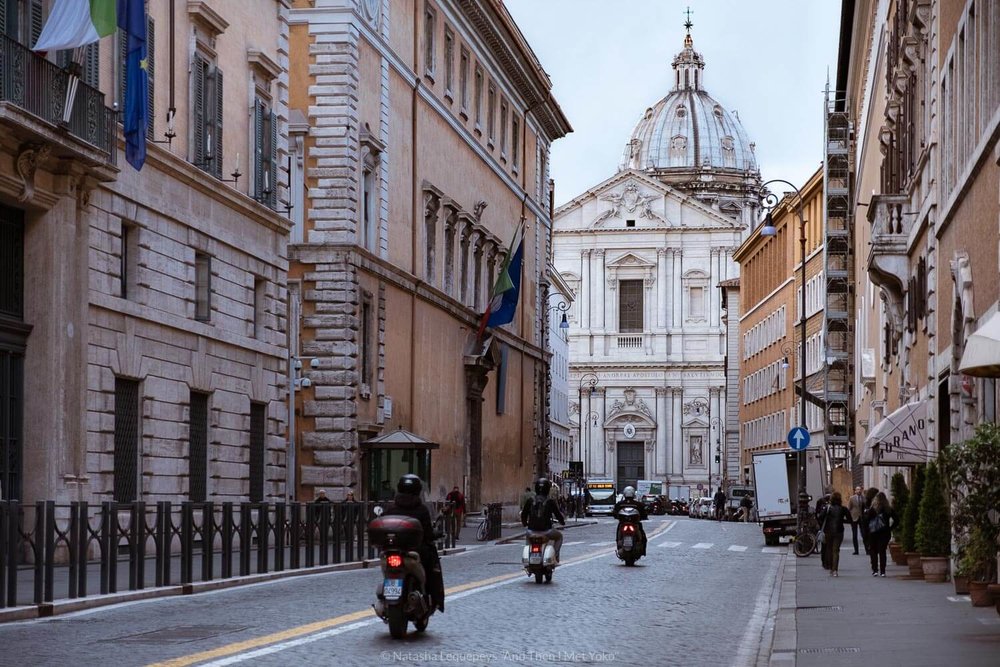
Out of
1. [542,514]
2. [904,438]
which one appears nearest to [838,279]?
[904,438]

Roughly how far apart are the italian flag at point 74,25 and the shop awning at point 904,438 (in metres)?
13.5

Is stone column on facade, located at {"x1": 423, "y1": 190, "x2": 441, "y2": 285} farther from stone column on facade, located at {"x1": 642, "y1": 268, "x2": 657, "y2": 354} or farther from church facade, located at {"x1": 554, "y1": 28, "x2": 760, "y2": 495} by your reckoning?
stone column on facade, located at {"x1": 642, "y1": 268, "x2": 657, "y2": 354}

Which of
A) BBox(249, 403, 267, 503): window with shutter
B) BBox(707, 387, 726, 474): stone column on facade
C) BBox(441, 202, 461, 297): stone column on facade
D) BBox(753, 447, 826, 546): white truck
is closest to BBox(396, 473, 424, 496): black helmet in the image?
BBox(249, 403, 267, 503): window with shutter

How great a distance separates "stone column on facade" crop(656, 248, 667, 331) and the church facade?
0.22 feet

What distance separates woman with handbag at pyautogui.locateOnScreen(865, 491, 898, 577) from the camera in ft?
96.4

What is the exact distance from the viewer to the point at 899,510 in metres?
32.2

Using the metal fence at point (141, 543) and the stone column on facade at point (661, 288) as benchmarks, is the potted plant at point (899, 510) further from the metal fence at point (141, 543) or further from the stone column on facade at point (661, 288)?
the stone column on facade at point (661, 288)

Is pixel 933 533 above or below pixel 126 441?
below

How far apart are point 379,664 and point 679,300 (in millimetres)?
113402

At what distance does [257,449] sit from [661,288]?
3572 inches

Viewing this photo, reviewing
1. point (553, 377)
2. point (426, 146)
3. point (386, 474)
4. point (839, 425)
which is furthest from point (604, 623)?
point (553, 377)

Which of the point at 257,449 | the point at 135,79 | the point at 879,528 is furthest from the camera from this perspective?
the point at 257,449

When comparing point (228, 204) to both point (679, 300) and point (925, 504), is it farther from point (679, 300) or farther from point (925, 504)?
point (679, 300)

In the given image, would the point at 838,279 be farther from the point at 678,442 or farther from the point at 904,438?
the point at 678,442
